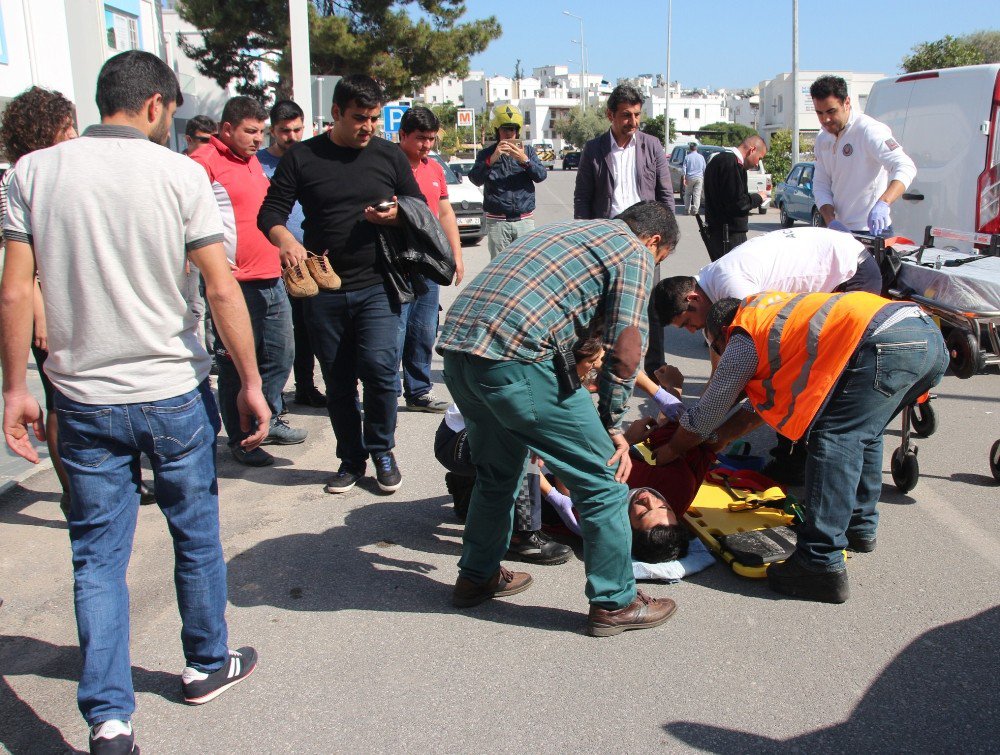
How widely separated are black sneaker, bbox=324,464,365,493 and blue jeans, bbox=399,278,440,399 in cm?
150

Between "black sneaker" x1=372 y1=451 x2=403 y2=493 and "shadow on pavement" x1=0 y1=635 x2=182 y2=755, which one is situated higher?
"black sneaker" x1=372 y1=451 x2=403 y2=493

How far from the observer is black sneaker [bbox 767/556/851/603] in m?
3.50

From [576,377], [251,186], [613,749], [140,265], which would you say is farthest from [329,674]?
[251,186]

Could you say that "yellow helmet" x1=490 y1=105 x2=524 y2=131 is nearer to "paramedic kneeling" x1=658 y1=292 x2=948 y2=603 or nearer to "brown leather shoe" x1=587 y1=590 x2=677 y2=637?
"paramedic kneeling" x1=658 y1=292 x2=948 y2=603

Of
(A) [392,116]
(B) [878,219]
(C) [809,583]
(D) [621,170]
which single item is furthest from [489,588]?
(A) [392,116]

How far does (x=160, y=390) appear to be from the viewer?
99.9 inches

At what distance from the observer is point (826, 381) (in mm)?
3424

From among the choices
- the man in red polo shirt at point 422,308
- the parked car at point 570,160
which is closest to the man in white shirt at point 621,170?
the man in red polo shirt at point 422,308

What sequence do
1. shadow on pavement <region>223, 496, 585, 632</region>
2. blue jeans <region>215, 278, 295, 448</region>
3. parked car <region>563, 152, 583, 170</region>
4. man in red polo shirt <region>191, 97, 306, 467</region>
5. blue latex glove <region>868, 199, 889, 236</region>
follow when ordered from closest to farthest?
shadow on pavement <region>223, 496, 585, 632</region> → man in red polo shirt <region>191, 97, 306, 467</region> → blue jeans <region>215, 278, 295, 448</region> → blue latex glove <region>868, 199, 889, 236</region> → parked car <region>563, 152, 583, 170</region>

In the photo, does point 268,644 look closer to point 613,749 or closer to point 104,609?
point 104,609

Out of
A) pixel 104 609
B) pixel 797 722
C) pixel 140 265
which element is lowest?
pixel 797 722

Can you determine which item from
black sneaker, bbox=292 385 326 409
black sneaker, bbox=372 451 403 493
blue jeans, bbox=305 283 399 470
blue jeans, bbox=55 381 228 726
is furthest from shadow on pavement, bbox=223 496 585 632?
black sneaker, bbox=292 385 326 409

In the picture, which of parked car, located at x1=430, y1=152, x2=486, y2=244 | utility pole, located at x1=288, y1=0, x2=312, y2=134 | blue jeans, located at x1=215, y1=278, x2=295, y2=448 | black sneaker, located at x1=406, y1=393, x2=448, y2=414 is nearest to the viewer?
blue jeans, located at x1=215, y1=278, x2=295, y2=448

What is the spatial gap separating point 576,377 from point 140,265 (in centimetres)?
143
